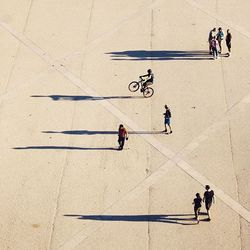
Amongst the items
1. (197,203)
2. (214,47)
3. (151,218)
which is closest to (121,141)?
(151,218)

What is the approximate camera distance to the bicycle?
70.1ft

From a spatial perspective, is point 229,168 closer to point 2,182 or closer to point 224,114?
point 224,114

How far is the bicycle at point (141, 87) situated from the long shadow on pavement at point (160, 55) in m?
2.06

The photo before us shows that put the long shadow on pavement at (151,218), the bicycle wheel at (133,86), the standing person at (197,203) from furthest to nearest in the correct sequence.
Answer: the bicycle wheel at (133,86), the long shadow on pavement at (151,218), the standing person at (197,203)

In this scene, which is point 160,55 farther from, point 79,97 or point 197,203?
point 197,203

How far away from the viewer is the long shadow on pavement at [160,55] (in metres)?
23.5

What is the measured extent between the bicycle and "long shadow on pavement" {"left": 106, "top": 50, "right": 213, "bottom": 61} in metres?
2.06

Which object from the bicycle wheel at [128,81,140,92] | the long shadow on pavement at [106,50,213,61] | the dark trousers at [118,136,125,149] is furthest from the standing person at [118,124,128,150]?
the long shadow on pavement at [106,50,213,61]

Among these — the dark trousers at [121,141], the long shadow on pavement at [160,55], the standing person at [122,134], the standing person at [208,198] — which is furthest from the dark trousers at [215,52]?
the standing person at [208,198]

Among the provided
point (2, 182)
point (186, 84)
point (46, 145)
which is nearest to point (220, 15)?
point (186, 84)

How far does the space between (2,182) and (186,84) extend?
926 centimetres

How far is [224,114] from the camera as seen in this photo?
20.7 m

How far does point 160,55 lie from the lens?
77.7 ft

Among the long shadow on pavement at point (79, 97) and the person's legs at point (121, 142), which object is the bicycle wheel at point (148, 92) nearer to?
Result: the long shadow on pavement at point (79, 97)
